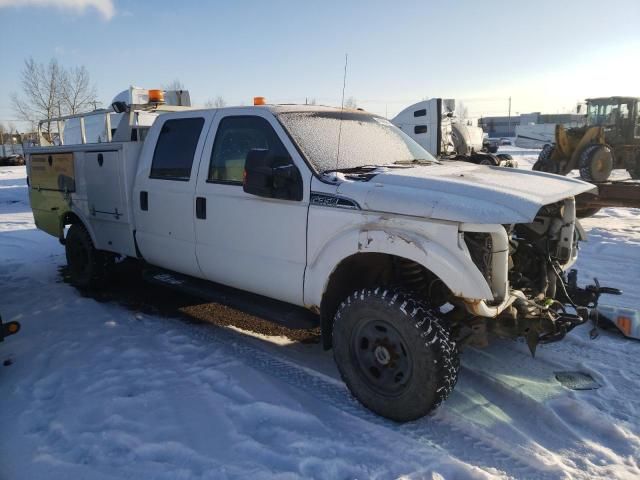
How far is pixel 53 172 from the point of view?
20.3 ft

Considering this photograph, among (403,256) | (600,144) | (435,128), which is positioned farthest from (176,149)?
(600,144)

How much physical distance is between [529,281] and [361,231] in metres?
1.43

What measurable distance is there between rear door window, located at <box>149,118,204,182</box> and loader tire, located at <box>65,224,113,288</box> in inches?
65.4

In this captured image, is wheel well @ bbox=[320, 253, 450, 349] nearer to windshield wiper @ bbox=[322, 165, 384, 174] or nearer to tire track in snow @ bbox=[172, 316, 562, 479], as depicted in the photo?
tire track in snow @ bbox=[172, 316, 562, 479]

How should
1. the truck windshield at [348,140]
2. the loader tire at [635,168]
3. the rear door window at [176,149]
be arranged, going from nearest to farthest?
1. the truck windshield at [348,140]
2. the rear door window at [176,149]
3. the loader tire at [635,168]

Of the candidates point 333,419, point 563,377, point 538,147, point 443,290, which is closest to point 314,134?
point 443,290

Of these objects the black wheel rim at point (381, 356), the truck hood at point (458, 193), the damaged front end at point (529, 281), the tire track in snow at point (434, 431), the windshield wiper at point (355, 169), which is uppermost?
the windshield wiper at point (355, 169)

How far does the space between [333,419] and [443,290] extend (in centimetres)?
112

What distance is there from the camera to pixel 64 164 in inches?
235

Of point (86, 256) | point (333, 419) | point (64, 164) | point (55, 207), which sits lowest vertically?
point (333, 419)

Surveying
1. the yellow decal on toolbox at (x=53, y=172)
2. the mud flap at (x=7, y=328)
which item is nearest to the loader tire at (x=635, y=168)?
the yellow decal on toolbox at (x=53, y=172)

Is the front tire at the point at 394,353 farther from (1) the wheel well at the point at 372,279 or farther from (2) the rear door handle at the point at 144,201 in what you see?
(2) the rear door handle at the point at 144,201

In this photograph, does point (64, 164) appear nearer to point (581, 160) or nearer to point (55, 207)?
point (55, 207)

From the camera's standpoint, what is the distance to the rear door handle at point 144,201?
489cm
